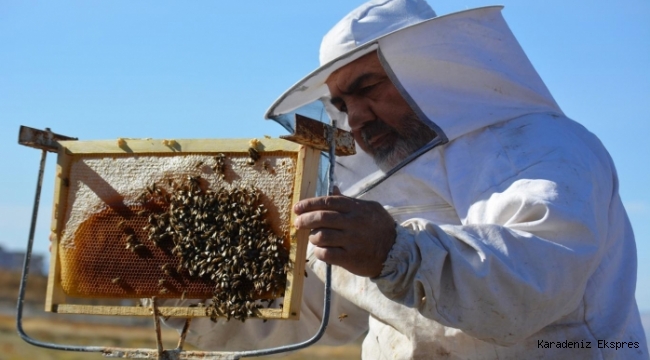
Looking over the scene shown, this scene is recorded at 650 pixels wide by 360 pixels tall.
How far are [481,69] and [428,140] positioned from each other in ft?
1.57

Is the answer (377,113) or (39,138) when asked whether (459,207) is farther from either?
(39,138)

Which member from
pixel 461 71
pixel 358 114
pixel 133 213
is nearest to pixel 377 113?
pixel 358 114

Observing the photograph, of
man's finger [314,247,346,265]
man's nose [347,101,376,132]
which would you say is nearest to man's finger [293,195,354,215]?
man's finger [314,247,346,265]

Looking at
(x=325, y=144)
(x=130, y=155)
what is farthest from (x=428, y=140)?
(x=130, y=155)

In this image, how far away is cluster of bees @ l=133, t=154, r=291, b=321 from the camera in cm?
368

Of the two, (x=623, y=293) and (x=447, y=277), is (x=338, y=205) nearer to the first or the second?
(x=447, y=277)

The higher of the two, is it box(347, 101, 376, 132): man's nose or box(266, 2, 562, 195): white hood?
box(266, 2, 562, 195): white hood

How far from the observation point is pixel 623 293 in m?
4.04

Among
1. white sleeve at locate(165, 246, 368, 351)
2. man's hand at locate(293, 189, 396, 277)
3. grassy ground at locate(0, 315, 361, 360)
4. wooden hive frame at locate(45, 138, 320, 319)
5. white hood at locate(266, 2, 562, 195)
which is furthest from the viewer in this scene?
grassy ground at locate(0, 315, 361, 360)

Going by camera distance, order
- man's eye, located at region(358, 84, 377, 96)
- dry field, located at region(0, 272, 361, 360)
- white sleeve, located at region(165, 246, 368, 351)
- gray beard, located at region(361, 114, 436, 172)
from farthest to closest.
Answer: dry field, located at region(0, 272, 361, 360)
white sleeve, located at region(165, 246, 368, 351)
man's eye, located at region(358, 84, 377, 96)
gray beard, located at region(361, 114, 436, 172)

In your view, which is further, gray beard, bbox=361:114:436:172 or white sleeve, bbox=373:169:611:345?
gray beard, bbox=361:114:436:172

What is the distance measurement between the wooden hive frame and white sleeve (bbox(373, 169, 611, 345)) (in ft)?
1.55

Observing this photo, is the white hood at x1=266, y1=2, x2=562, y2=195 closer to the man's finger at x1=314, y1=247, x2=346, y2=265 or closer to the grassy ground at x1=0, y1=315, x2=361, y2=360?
the man's finger at x1=314, y1=247, x2=346, y2=265

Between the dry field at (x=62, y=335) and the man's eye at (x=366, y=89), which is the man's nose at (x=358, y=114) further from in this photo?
the dry field at (x=62, y=335)
